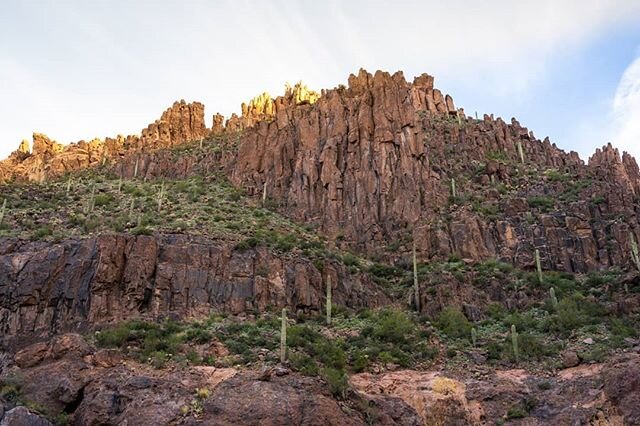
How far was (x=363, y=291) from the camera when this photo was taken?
119ft

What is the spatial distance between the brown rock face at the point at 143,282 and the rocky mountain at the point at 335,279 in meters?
0.10

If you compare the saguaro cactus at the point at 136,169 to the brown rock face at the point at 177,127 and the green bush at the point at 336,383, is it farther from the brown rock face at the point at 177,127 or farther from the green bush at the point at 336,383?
the green bush at the point at 336,383

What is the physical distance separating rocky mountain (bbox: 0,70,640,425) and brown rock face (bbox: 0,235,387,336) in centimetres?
10

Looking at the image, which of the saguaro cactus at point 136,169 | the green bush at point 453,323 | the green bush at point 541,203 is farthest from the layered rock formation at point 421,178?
the green bush at point 453,323

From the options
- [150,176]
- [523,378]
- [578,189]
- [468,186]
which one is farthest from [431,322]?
[150,176]

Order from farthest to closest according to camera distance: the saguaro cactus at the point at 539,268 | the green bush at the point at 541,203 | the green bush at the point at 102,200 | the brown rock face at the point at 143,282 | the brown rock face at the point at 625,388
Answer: the green bush at the point at 102,200, the green bush at the point at 541,203, the saguaro cactus at the point at 539,268, the brown rock face at the point at 143,282, the brown rock face at the point at 625,388

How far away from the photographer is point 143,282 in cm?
3123

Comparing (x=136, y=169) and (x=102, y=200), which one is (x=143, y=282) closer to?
(x=102, y=200)

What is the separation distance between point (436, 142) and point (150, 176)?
2596 cm

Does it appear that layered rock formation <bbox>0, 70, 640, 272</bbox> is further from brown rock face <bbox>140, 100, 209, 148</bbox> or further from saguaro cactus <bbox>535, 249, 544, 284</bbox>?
brown rock face <bbox>140, 100, 209, 148</bbox>

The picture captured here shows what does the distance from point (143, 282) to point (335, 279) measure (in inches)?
428

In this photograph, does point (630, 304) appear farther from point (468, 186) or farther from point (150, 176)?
point (150, 176)

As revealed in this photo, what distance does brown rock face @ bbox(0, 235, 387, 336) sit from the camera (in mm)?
29766

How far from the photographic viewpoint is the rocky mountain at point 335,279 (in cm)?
2325
